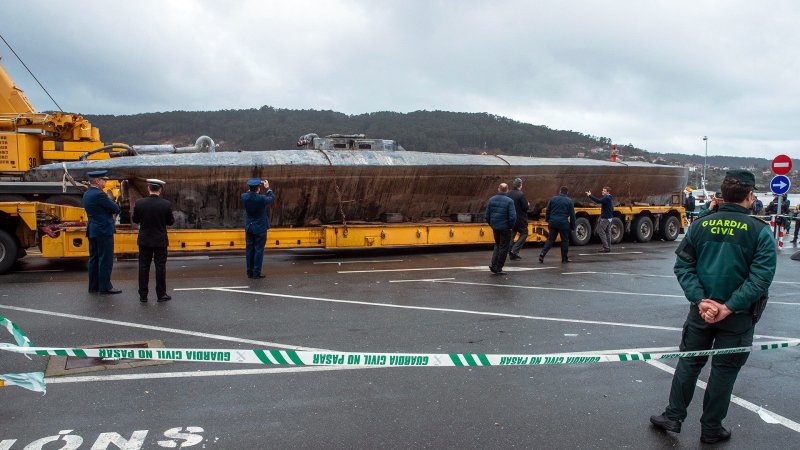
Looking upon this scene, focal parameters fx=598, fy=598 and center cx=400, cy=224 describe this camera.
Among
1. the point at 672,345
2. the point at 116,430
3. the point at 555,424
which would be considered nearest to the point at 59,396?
the point at 116,430

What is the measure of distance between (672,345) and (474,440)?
3.15 meters

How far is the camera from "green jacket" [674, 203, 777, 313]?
11.7 ft

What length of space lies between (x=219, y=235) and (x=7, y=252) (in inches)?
138

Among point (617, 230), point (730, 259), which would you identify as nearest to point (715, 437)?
point (730, 259)

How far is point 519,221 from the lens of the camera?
41.6 ft

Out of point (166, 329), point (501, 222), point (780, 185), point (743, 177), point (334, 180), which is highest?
point (743, 177)

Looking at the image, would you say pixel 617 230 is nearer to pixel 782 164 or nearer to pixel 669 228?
pixel 669 228

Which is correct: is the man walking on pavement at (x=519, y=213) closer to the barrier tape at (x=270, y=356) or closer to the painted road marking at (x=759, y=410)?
the painted road marking at (x=759, y=410)

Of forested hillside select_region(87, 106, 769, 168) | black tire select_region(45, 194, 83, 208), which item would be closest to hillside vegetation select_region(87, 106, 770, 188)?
forested hillside select_region(87, 106, 769, 168)

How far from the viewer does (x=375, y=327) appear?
6.54 meters

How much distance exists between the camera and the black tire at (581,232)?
15780 millimetres

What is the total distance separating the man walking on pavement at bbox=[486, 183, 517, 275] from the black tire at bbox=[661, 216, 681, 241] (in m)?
9.83

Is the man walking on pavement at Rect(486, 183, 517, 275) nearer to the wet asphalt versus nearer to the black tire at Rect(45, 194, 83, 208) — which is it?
the wet asphalt

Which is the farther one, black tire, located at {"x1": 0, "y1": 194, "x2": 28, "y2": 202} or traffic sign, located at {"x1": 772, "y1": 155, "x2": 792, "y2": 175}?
traffic sign, located at {"x1": 772, "y1": 155, "x2": 792, "y2": 175}
